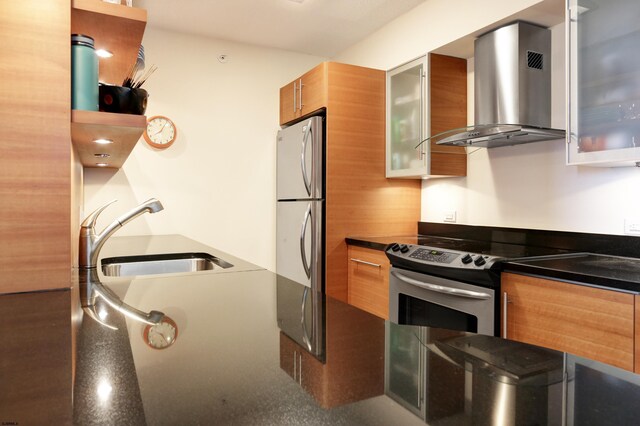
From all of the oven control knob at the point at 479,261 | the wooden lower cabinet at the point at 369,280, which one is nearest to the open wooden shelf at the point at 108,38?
Answer: the oven control knob at the point at 479,261

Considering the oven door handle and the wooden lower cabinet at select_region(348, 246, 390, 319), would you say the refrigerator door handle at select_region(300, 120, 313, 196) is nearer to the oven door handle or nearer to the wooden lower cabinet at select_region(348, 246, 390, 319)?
the wooden lower cabinet at select_region(348, 246, 390, 319)

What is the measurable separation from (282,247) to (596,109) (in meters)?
2.52

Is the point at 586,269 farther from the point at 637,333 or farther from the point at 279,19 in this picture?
the point at 279,19

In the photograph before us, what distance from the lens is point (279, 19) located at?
335 centimetres

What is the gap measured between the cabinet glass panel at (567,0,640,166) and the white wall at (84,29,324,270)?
2601 mm

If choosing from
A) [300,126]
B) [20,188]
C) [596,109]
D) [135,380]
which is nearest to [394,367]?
[135,380]

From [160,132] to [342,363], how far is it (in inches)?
132

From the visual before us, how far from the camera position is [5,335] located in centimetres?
69

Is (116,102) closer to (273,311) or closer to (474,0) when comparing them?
(273,311)

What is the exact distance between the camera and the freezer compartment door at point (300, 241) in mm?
3221

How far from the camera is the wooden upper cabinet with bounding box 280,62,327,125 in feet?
10.5

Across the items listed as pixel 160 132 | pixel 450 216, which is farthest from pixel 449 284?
pixel 160 132

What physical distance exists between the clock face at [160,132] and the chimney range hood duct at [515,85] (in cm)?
229

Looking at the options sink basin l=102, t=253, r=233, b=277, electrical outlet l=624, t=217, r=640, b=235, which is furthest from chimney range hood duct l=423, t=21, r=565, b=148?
sink basin l=102, t=253, r=233, b=277
